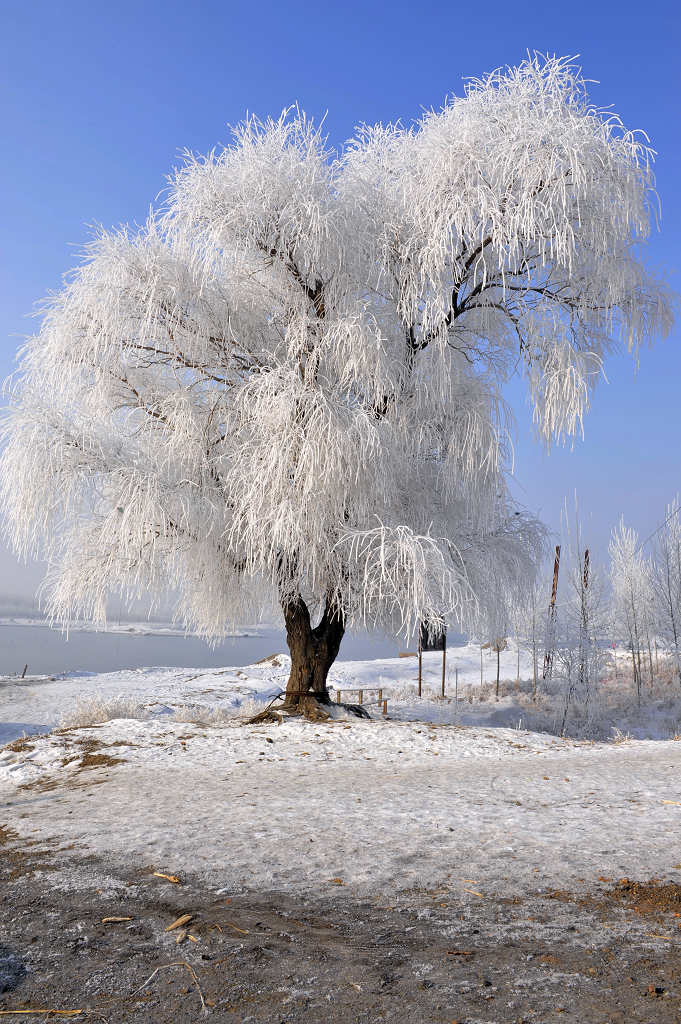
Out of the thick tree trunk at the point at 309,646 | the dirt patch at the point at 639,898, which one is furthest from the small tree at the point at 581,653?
the dirt patch at the point at 639,898

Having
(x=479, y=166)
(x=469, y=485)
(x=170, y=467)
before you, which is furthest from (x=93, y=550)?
(x=479, y=166)

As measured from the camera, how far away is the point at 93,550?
431 inches

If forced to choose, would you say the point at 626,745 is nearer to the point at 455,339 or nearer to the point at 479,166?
the point at 455,339

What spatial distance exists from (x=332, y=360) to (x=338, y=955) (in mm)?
8110

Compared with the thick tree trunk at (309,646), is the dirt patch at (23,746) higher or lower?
lower

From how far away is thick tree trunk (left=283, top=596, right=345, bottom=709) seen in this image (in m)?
11.6

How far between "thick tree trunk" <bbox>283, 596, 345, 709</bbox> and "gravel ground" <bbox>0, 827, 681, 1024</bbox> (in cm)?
745

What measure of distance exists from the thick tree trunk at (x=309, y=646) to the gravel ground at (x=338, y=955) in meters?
7.45

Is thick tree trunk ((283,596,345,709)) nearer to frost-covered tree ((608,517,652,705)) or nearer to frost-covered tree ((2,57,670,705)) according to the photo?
frost-covered tree ((2,57,670,705))

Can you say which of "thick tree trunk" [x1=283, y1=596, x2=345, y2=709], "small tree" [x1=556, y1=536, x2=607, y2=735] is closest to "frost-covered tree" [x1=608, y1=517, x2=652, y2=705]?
"small tree" [x1=556, y1=536, x2=607, y2=735]

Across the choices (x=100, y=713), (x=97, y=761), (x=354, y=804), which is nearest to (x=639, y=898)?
(x=354, y=804)

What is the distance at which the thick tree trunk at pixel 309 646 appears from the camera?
38.0ft

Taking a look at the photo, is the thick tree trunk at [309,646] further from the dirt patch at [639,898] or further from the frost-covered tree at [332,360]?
the dirt patch at [639,898]

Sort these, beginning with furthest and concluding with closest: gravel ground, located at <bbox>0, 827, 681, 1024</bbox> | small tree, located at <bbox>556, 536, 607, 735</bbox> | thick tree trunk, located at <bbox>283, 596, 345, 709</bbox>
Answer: small tree, located at <bbox>556, 536, 607, 735</bbox> < thick tree trunk, located at <bbox>283, 596, 345, 709</bbox> < gravel ground, located at <bbox>0, 827, 681, 1024</bbox>
